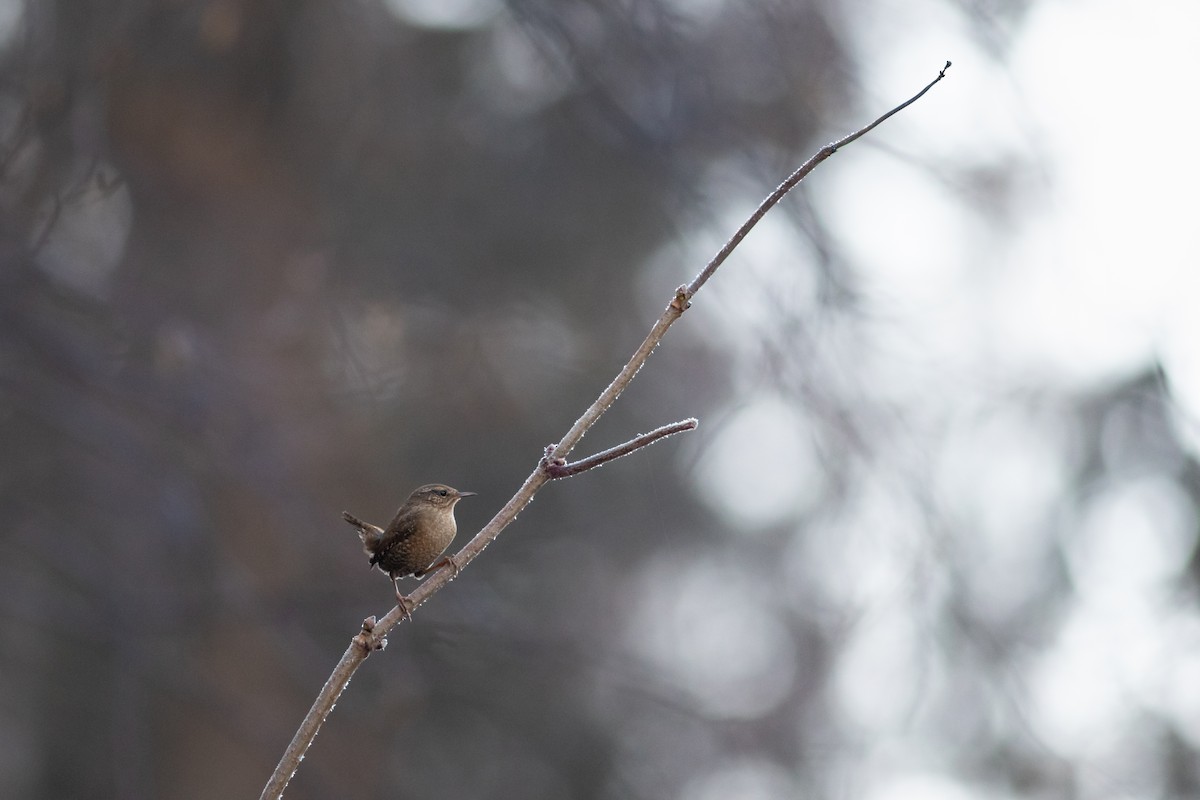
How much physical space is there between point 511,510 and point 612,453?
13 centimetres

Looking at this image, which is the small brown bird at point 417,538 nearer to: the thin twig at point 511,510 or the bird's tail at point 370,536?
the bird's tail at point 370,536

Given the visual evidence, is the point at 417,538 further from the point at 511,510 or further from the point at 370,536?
the point at 511,510

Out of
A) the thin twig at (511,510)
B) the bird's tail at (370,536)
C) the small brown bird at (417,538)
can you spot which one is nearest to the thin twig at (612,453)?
the thin twig at (511,510)

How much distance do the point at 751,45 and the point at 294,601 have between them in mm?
2854

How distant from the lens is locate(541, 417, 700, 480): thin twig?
125cm

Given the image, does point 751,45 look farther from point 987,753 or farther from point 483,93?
point 987,753

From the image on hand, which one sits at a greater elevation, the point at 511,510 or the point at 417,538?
the point at 417,538

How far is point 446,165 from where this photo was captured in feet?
21.4

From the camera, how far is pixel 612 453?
1.29 metres

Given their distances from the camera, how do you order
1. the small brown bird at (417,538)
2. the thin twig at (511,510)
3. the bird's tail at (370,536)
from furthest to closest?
the bird's tail at (370,536)
the small brown bird at (417,538)
the thin twig at (511,510)

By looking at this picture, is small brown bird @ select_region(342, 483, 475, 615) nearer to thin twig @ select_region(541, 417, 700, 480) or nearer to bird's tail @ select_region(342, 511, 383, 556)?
bird's tail @ select_region(342, 511, 383, 556)

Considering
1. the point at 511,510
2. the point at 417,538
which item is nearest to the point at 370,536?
the point at 417,538

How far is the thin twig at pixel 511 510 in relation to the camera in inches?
45.3

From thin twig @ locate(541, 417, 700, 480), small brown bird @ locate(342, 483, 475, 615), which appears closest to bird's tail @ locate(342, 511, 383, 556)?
small brown bird @ locate(342, 483, 475, 615)
